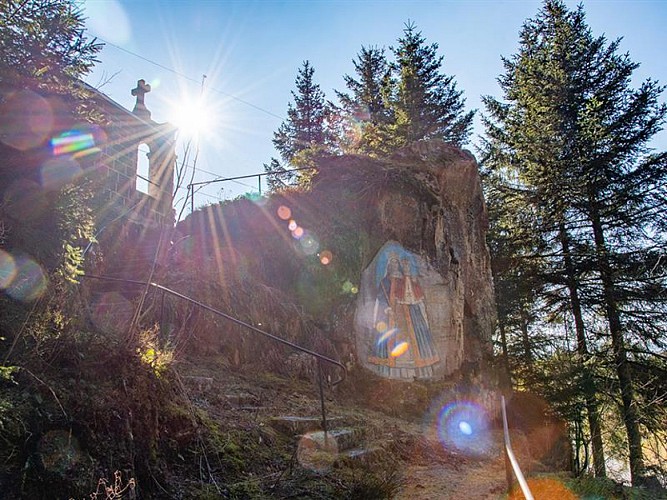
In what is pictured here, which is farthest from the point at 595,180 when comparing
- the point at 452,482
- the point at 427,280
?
the point at 452,482

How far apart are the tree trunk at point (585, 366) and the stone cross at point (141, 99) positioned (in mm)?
12734

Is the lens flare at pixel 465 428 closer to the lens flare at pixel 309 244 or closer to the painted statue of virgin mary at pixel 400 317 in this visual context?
the painted statue of virgin mary at pixel 400 317

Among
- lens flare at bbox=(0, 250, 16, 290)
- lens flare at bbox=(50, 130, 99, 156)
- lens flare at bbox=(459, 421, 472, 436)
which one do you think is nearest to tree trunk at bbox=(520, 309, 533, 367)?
lens flare at bbox=(459, 421, 472, 436)

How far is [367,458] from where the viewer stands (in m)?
4.38

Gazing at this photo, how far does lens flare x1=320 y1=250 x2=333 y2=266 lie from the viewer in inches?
370

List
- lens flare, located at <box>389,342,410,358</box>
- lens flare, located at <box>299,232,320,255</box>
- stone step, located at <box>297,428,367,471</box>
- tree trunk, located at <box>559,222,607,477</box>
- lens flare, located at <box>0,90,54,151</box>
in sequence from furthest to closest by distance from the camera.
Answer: tree trunk, located at <box>559,222,607,477</box> → lens flare, located at <box>299,232,320,255</box> → lens flare, located at <box>389,342,410,358</box> → stone step, located at <box>297,428,367,471</box> → lens flare, located at <box>0,90,54,151</box>

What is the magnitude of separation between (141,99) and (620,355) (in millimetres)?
14944

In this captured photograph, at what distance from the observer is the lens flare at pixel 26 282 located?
9.40 ft

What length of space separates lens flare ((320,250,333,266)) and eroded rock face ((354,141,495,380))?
0.82 metres

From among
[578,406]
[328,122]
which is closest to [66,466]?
[578,406]

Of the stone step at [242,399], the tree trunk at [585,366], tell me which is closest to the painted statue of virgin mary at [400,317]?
the stone step at [242,399]

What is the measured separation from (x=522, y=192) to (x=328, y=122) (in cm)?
1058

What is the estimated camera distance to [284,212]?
405 inches

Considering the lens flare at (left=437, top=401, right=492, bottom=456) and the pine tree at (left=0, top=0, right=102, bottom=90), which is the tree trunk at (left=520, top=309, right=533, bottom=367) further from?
the pine tree at (left=0, top=0, right=102, bottom=90)
